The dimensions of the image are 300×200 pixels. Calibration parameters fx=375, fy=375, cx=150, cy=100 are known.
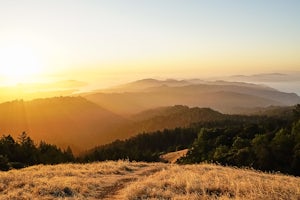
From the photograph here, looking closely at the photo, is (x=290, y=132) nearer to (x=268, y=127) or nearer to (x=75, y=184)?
(x=268, y=127)

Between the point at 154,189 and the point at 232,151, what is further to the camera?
the point at 232,151

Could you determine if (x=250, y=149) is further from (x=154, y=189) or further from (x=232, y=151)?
(x=154, y=189)

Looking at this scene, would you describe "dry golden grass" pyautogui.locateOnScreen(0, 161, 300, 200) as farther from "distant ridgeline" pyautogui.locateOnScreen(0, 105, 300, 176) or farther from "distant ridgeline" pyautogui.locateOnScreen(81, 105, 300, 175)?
"distant ridgeline" pyautogui.locateOnScreen(81, 105, 300, 175)

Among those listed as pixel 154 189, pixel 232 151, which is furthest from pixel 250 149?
pixel 154 189

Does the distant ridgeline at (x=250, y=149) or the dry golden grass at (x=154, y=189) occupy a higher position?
the dry golden grass at (x=154, y=189)

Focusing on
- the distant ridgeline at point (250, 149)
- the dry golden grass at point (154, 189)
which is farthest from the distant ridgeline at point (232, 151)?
the dry golden grass at point (154, 189)

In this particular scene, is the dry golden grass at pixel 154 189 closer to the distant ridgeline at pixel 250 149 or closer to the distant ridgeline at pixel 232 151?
the distant ridgeline at pixel 232 151

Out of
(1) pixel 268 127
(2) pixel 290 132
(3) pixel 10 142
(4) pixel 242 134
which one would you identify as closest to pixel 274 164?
(2) pixel 290 132

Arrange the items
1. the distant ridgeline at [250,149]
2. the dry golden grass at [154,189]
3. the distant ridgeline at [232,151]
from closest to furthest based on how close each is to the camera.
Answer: the dry golden grass at [154,189]
the distant ridgeline at [232,151]
the distant ridgeline at [250,149]

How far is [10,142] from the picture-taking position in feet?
243

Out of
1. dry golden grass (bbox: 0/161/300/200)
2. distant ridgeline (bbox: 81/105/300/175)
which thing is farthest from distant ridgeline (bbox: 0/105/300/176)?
dry golden grass (bbox: 0/161/300/200)

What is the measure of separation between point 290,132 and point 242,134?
13.2m

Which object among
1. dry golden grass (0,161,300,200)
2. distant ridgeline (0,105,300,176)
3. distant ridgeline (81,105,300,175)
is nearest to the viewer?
dry golden grass (0,161,300,200)

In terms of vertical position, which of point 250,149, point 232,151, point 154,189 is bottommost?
point 232,151
